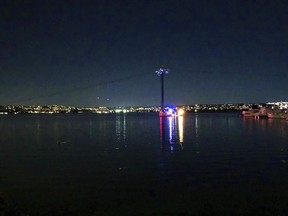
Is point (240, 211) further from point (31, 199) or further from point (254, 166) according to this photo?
point (254, 166)

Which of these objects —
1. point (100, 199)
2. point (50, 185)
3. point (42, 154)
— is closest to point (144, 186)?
point (100, 199)

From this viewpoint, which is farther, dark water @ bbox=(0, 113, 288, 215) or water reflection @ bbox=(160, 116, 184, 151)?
water reflection @ bbox=(160, 116, 184, 151)

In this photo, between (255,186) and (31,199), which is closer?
(31,199)

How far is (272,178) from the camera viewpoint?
24.3 metres

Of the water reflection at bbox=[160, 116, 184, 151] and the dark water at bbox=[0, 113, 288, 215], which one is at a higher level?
the water reflection at bbox=[160, 116, 184, 151]

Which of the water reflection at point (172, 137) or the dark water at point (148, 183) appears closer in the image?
the dark water at point (148, 183)

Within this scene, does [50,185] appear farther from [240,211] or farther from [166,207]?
[240,211]

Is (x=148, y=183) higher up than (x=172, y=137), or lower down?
lower down

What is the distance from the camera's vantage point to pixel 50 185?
22922 mm

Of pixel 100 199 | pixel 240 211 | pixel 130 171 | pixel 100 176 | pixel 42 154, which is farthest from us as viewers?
pixel 42 154

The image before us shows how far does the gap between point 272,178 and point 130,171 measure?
9.17 metres

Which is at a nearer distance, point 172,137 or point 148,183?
point 148,183

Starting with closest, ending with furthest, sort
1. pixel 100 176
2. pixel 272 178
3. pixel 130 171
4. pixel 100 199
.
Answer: pixel 100 199 < pixel 272 178 < pixel 100 176 < pixel 130 171

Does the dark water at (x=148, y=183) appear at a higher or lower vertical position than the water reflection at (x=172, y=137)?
lower
